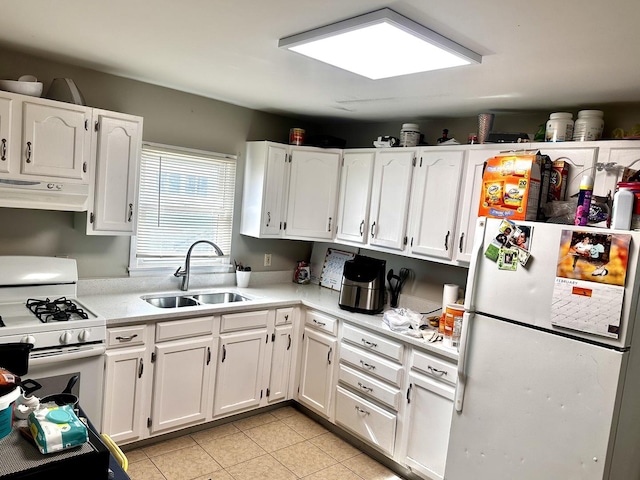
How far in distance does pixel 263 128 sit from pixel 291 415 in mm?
2320

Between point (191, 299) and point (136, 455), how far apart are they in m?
1.05

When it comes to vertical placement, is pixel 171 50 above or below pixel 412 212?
above

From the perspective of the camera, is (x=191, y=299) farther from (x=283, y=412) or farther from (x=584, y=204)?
(x=584, y=204)

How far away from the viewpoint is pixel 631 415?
1947 mm

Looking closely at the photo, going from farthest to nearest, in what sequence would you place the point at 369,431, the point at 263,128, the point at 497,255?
the point at 263,128, the point at 369,431, the point at 497,255

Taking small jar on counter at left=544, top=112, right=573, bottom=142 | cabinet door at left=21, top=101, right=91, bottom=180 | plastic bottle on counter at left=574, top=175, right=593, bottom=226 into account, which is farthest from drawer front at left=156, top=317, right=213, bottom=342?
small jar on counter at left=544, top=112, right=573, bottom=142

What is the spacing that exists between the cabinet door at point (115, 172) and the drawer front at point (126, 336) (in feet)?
2.04

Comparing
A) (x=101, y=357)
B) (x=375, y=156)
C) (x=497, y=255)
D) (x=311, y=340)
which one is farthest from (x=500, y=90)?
(x=101, y=357)

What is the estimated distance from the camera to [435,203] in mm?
3045

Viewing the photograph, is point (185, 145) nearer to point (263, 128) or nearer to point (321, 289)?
point (263, 128)

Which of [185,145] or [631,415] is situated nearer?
[631,415]

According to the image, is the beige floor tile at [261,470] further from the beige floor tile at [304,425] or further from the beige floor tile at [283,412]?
the beige floor tile at [283,412]

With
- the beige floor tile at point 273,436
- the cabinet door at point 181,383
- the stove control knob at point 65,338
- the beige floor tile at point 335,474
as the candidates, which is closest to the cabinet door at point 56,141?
the stove control knob at point 65,338

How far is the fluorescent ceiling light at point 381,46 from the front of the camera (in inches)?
66.1
